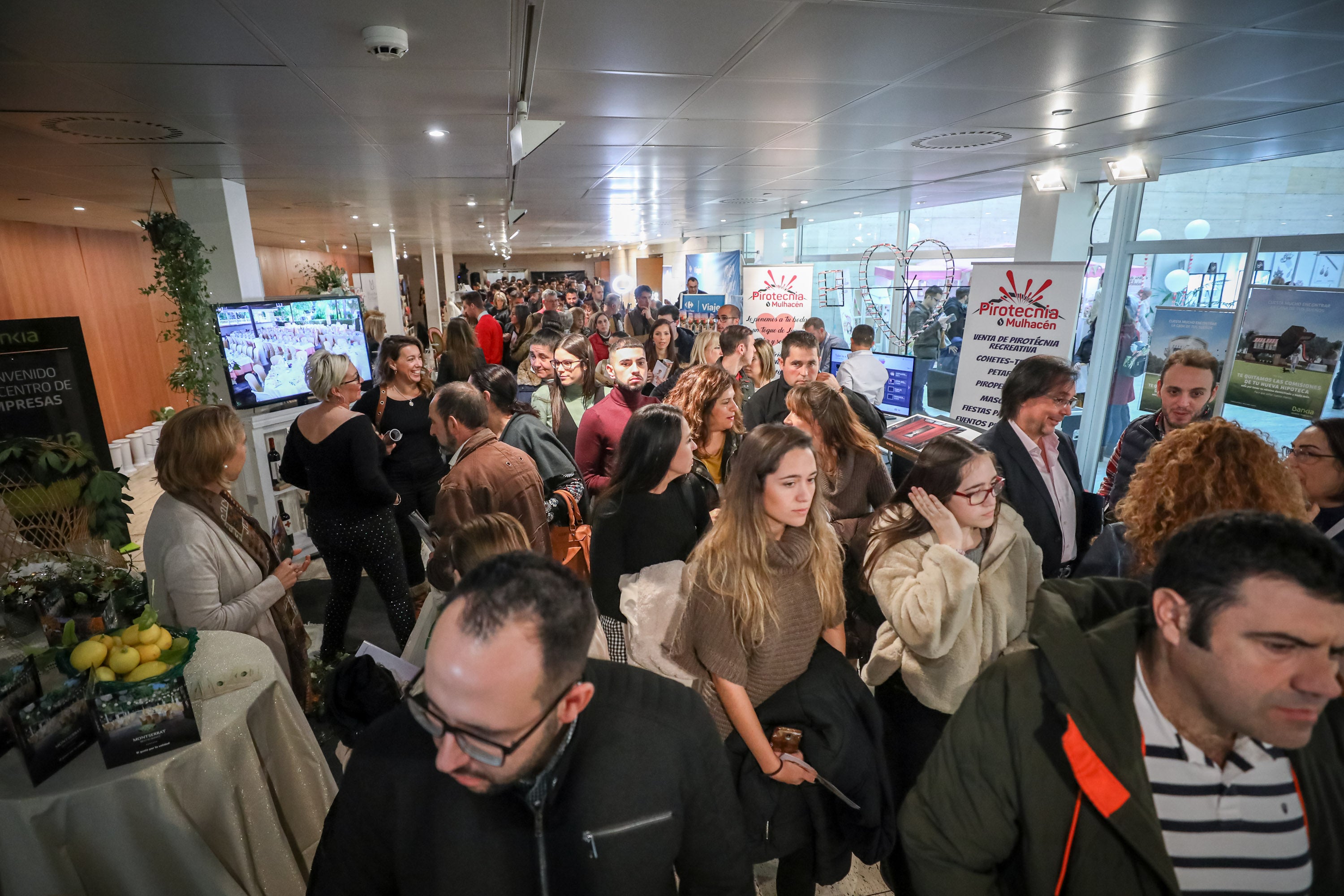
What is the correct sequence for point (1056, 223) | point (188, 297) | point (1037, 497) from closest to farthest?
point (1037, 497) < point (188, 297) < point (1056, 223)

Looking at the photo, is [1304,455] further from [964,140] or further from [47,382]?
[47,382]

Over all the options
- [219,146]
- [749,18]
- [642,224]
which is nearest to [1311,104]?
[749,18]

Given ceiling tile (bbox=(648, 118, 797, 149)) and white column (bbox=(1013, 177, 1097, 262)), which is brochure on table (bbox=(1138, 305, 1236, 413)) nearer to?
white column (bbox=(1013, 177, 1097, 262))

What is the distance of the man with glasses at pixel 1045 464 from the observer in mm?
2635

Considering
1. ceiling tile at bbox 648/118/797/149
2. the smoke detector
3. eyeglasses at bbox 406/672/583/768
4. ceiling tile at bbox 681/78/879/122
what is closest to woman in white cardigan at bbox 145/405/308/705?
the smoke detector

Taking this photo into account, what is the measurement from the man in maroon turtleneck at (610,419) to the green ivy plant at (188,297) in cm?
304

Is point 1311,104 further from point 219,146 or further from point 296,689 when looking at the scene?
point 219,146

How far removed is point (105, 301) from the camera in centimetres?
842

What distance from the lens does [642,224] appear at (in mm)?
11703

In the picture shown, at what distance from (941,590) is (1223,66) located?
2489 millimetres

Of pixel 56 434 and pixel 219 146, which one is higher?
pixel 219 146

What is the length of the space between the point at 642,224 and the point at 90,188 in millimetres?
8048

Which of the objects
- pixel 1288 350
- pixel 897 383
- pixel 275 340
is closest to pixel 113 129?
pixel 275 340

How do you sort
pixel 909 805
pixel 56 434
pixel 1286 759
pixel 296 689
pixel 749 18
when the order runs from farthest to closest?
pixel 56 434 → pixel 296 689 → pixel 749 18 → pixel 909 805 → pixel 1286 759
